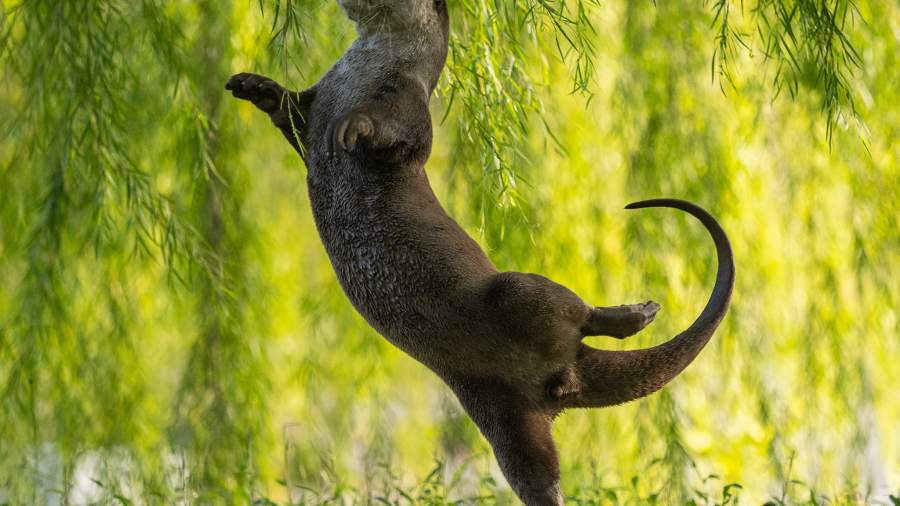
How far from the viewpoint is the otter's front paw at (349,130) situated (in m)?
1.56

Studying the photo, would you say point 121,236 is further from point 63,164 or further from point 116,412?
point 63,164

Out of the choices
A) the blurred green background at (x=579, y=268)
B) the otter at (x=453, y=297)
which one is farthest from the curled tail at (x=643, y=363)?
the blurred green background at (x=579, y=268)

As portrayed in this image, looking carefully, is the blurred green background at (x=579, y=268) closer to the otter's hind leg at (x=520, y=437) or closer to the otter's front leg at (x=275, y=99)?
the otter's front leg at (x=275, y=99)

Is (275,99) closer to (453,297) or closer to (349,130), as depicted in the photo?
(349,130)

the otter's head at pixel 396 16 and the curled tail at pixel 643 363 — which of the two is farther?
the otter's head at pixel 396 16

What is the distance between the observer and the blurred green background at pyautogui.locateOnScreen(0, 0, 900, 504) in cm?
297

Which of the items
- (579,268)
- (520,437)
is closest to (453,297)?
(520,437)

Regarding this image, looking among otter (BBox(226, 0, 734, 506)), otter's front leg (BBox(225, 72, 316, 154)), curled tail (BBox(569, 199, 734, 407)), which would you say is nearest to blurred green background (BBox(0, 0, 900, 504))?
otter's front leg (BBox(225, 72, 316, 154))

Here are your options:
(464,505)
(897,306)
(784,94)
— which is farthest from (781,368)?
(464,505)

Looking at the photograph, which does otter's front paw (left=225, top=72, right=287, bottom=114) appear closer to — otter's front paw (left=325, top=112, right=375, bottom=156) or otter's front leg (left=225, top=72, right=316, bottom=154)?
otter's front leg (left=225, top=72, right=316, bottom=154)

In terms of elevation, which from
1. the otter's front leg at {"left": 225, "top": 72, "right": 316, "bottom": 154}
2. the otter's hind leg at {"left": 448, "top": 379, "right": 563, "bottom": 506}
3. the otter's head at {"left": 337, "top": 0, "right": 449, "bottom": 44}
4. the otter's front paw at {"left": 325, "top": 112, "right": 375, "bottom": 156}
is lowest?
the otter's hind leg at {"left": 448, "top": 379, "right": 563, "bottom": 506}

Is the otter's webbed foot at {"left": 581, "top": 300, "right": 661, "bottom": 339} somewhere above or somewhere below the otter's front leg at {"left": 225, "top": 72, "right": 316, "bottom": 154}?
below

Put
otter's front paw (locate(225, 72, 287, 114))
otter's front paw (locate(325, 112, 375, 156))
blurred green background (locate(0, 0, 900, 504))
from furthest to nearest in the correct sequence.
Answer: blurred green background (locate(0, 0, 900, 504))
otter's front paw (locate(225, 72, 287, 114))
otter's front paw (locate(325, 112, 375, 156))

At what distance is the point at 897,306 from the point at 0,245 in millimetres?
2704
